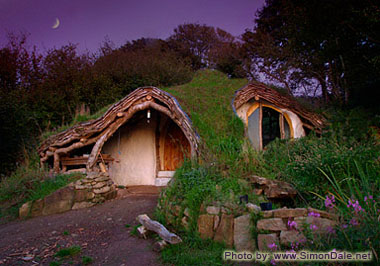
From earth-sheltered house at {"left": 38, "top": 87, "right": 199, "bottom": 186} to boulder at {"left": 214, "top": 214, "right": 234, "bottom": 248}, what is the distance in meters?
3.63

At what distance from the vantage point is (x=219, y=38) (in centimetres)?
2189

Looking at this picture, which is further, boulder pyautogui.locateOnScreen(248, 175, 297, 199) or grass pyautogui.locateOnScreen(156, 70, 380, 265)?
boulder pyautogui.locateOnScreen(248, 175, 297, 199)

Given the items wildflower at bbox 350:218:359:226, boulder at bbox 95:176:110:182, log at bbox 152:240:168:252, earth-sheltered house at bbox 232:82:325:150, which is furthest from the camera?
earth-sheltered house at bbox 232:82:325:150

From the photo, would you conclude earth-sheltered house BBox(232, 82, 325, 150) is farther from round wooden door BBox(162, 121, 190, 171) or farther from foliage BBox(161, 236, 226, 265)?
foliage BBox(161, 236, 226, 265)

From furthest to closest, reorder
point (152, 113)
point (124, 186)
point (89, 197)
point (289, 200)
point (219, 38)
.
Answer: point (219, 38), point (152, 113), point (124, 186), point (89, 197), point (289, 200)

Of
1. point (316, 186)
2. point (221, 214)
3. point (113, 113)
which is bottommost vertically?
point (221, 214)

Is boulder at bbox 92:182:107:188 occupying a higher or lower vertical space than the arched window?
lower

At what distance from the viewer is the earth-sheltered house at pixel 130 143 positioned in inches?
309

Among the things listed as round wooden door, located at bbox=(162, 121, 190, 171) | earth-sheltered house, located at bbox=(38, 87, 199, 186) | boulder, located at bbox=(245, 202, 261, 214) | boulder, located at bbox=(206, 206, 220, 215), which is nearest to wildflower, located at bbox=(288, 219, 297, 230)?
boulder, located at bbox=(245, 202, 261, 214)

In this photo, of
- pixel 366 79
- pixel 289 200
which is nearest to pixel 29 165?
pixel 289 200

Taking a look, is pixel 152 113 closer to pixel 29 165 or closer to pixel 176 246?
pixel 29 165

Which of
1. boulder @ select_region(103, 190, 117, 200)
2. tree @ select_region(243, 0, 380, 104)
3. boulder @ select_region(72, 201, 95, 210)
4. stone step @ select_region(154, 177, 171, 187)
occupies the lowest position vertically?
boulder @ select_region(72, 201, 95, 210)

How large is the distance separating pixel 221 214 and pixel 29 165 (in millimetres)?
6670

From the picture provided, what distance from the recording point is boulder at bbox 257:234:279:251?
3.08 meters
